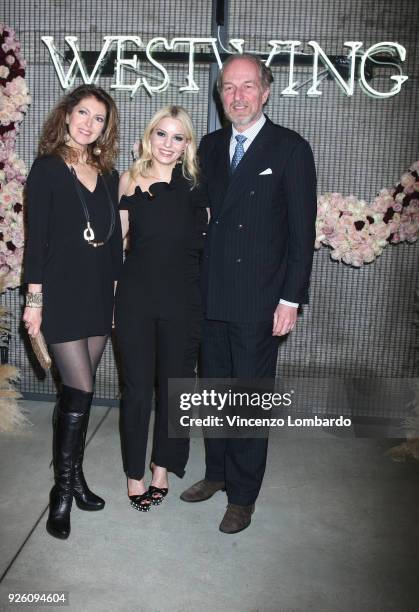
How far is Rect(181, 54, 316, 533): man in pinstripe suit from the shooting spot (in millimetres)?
2805

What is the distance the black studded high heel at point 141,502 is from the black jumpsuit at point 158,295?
0.83 feet

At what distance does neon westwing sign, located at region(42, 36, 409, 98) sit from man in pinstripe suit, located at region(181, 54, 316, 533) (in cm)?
118

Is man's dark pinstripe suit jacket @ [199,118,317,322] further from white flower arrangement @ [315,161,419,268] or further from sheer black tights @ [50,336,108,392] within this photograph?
white flower arrangement @ [315,161,419,268]

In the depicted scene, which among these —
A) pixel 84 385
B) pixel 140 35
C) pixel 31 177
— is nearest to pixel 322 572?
pixel 84 385

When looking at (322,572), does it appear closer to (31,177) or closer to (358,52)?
(31,177)

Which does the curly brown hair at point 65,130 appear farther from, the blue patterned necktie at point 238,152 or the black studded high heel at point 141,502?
the black studded high heel at point 141,502

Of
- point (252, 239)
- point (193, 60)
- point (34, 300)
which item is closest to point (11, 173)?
point (193, 60)

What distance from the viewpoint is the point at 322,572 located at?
8.70ft

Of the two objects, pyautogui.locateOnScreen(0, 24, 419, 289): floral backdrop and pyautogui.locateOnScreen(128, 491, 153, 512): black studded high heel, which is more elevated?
pyautogui.locateOnScreen(0, 24, 419, 289): floral backdrop

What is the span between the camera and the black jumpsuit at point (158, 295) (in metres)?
2.88

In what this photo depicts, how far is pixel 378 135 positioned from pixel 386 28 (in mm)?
630

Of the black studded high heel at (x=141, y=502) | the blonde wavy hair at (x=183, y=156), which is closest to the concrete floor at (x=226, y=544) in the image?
the black studded high heel at (x=141, y=502)

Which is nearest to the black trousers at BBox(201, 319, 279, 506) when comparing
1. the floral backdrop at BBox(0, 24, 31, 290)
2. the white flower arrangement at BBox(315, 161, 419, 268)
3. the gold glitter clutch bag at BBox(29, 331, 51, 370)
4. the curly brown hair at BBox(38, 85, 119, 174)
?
the gold glitter clutch bag at BBox(29, 331, 51, 370)

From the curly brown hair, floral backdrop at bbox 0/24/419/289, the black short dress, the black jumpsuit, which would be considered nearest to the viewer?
the black short dress
